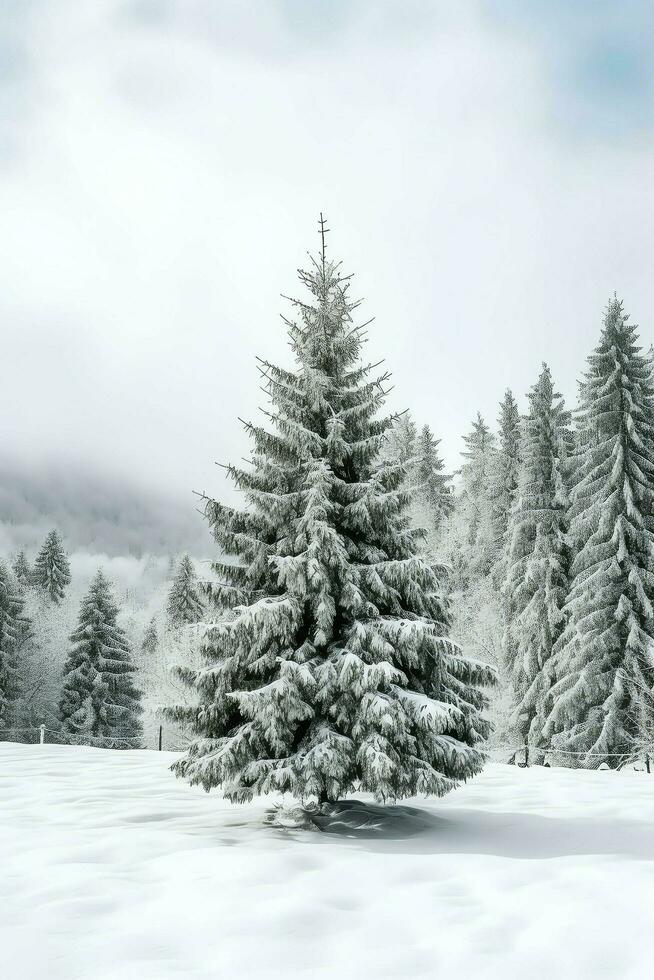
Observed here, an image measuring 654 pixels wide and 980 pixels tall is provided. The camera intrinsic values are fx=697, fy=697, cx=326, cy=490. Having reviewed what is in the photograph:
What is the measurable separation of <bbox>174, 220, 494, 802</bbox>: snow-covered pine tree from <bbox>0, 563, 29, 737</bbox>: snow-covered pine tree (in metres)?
32.6

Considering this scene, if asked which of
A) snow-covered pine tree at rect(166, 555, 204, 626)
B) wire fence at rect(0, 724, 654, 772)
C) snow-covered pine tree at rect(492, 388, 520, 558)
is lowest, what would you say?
wire fence at rect(0, 724, 654, 772)

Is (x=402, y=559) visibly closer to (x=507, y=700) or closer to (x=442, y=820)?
(x=442, y=820)

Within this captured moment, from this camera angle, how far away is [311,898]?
18.1 ft

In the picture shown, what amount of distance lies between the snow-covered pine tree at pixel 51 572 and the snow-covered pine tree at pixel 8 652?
26.3 metres

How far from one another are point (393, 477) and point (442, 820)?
486cm

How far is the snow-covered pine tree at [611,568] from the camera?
19.0 meters

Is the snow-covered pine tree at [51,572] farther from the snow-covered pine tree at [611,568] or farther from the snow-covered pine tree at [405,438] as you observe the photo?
the snow-covered pine tree at [611,568]

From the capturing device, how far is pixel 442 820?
9.78 meters

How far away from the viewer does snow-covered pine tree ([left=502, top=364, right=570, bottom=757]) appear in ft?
78.1

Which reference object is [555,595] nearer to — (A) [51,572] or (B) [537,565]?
(B) [537,565]

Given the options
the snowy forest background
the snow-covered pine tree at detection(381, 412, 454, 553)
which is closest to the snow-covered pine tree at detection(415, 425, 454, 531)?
the snow-covered pine tree at detection(381, 412, 454, 553)

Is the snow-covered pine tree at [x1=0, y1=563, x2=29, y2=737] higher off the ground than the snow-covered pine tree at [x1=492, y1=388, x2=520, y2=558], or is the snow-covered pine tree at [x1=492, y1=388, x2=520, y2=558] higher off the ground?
the snow-covered pine tree at [x1=492, y1=388, x2=520, y2=558]

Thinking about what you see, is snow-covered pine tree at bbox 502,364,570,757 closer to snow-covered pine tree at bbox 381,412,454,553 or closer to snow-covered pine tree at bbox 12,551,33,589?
snow-covered pine tree at bbox 381,412,454,553

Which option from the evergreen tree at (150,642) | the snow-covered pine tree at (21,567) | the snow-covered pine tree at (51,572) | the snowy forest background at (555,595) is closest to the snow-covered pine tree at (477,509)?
the snowy forest background at (555,595)
